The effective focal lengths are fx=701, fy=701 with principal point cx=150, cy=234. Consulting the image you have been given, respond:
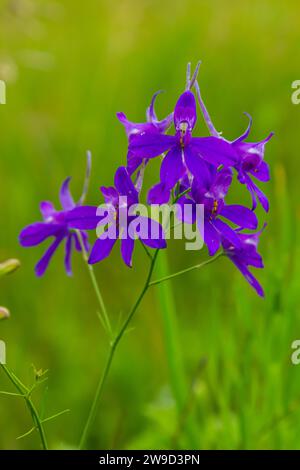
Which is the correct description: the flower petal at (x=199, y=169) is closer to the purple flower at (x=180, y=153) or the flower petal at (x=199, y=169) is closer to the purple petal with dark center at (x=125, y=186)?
the purple flower at (x=180, y=153)

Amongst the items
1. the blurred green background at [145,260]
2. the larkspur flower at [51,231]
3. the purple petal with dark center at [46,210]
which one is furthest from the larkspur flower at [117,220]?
the blurred green background at [145,260]

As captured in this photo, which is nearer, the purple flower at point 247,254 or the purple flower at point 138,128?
the purple flower at point 138,128

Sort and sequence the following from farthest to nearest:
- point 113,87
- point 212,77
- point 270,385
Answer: point 212,77, point 113,87, point 270,385

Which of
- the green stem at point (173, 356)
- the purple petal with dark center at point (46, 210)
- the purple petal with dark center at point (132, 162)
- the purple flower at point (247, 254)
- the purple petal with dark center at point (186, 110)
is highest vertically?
the purple petal with dark center at point (186, 110)

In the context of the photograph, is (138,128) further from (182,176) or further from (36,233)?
(36,233)

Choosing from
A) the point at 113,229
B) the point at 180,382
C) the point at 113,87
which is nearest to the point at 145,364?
the point at 180,382

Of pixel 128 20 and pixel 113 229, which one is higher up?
pixel 128 20

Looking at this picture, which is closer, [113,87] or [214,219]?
[214,219]

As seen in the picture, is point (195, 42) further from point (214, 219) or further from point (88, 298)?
point (214, 219)
